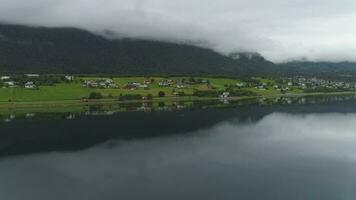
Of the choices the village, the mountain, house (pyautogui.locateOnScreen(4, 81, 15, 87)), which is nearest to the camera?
house (pyautogui.locateOnScreen(4, 81, 15, 87))

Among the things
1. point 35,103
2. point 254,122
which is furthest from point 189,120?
point 35,103

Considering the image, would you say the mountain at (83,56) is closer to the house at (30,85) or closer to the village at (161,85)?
the village at (161,85)

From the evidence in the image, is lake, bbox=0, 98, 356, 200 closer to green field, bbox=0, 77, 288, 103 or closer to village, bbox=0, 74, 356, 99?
green field, bbox=0, 77, 288, 103

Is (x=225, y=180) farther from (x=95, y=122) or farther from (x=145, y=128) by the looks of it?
(x=95, y=122)

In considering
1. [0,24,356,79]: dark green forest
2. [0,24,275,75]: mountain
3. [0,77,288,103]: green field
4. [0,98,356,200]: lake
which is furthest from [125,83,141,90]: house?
[0,98,356,200]: lake

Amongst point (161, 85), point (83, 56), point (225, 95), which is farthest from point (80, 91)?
point (83, 56)

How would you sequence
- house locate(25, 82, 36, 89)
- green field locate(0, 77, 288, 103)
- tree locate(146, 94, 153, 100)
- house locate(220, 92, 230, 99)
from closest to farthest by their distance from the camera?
green field locate(0, 77, 288, 103), house locate(25, 82, 36, 89), tree locate(146, 94, 153, 100), house locate(220, 92, 230, 99)
